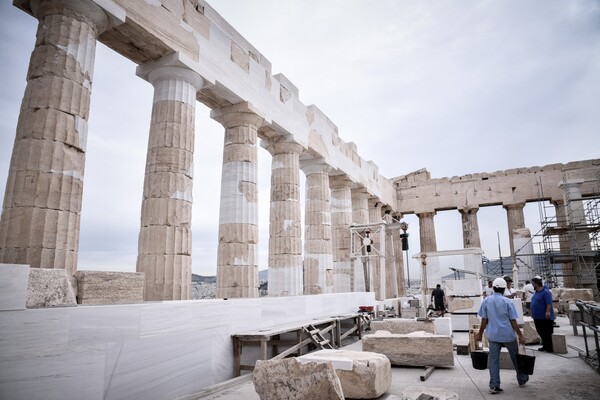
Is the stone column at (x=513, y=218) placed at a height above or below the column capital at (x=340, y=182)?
below

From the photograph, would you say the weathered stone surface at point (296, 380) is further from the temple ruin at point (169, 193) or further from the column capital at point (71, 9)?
the column capital at point (71, 9)

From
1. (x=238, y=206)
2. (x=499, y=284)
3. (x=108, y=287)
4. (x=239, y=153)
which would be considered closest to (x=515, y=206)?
(x=239, y=153)

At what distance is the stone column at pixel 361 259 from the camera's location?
70.4 ft

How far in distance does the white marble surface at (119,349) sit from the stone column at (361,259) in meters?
12.9

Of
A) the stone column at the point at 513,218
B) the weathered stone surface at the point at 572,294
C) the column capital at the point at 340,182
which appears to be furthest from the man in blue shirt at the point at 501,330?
the stone column at the point at 513,218

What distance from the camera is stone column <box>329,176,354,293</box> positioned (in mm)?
21922

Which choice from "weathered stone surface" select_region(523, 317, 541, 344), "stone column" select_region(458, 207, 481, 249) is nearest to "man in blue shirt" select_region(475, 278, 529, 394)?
"weathered stone surface" select_region(523, 317, 541, 344)

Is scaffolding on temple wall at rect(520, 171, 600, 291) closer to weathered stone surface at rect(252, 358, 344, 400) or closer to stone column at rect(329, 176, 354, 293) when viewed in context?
stone column at rect(329, 176, 354, 293)

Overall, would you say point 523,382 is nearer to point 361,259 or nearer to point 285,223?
point 285,223

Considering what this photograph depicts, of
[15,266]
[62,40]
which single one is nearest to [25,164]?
[62,40]

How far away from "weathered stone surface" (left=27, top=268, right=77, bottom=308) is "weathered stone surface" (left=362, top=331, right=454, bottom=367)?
611 cm

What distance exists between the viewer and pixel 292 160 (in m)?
16.5

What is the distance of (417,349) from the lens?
28.5ft

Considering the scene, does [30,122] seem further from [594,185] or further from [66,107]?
[594,185]
